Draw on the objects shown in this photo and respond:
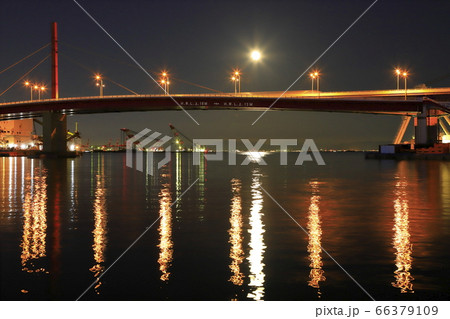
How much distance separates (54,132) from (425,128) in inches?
3003

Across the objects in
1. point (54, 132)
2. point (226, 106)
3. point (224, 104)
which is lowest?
point (54, 132)

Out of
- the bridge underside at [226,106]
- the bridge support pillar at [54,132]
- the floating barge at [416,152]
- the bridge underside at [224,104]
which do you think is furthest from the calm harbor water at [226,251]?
the bridge support pillar at [54,132]

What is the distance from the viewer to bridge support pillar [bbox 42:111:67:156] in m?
112

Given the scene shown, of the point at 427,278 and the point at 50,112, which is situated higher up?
the point at 50,112

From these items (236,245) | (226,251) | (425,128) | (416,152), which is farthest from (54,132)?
(226,251)

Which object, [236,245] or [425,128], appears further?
[425,128]

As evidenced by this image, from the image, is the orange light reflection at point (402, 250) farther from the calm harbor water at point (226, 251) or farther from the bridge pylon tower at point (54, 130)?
the bridge pylon tower at point (54, 130)

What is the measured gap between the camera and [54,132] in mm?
112250

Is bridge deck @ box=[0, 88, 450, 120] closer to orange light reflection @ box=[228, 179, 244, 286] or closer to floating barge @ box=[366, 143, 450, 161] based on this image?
floating barge @ box=[366, 143, 450, 161]

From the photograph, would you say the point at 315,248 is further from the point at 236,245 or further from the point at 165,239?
the point at 165,239
